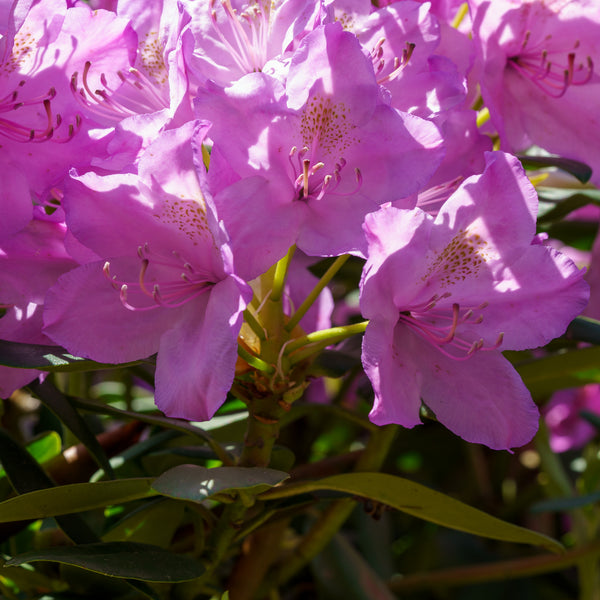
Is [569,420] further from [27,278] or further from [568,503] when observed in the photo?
[27,278]

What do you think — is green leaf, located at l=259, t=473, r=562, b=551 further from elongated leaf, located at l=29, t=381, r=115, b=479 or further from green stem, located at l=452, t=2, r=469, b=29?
green stem, located at l=452, t=2, r=469, b=29

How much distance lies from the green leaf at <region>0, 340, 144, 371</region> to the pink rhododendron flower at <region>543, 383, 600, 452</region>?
1.26 meters

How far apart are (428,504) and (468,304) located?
0.62 feet

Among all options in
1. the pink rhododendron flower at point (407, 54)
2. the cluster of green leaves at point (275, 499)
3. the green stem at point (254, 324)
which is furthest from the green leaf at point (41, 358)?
the pink rhododendron flower at point (407, 54)

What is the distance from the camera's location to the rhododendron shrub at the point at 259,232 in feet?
1.95

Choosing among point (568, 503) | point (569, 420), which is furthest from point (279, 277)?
point (569, 420)

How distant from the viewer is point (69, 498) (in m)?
0.66

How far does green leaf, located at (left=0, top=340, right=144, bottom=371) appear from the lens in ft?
2.02

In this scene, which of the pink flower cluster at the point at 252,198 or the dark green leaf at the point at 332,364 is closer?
the pink flower cluster at the point at 252,198

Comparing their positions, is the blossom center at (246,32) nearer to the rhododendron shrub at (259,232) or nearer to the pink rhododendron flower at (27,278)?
the rhododendron shrub at (259,232)

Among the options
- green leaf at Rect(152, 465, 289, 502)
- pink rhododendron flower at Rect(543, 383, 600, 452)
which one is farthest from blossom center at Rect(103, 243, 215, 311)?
pink rhododendron flower at Rect(543, 383, 600, 452)

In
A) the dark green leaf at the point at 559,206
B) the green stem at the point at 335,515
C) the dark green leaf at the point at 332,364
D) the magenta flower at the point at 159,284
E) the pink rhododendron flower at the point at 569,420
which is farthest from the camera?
the pink rhododendron flower at the point at 569,420

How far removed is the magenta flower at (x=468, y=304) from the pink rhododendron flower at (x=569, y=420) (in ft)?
3.64

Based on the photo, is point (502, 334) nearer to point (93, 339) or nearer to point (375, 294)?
point (375, 294)
